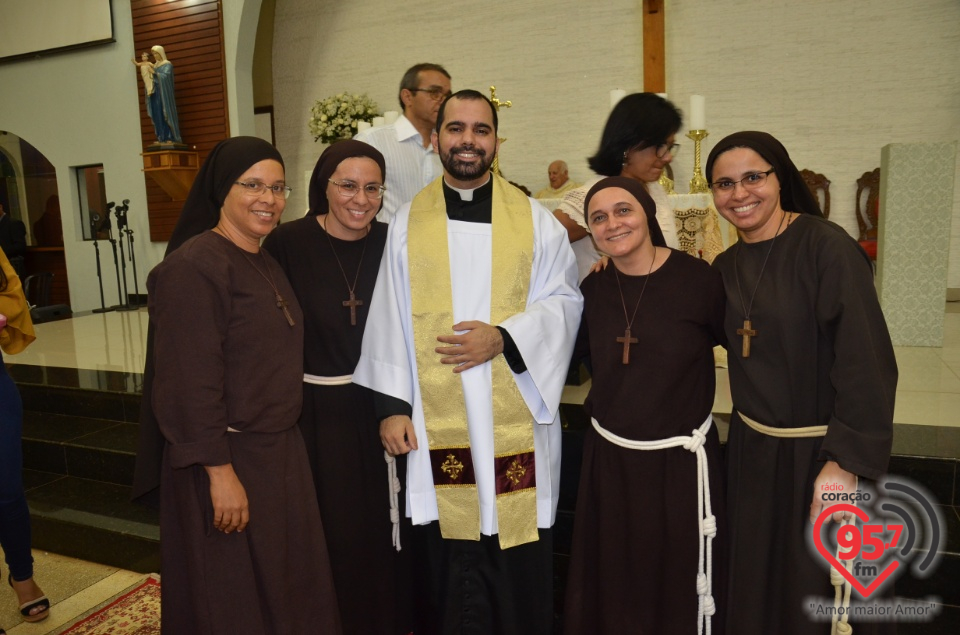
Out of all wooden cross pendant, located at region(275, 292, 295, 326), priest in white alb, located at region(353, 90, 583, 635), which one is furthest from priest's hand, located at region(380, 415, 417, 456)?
wooden cross pendant, located at region(275, 292, 295, 326)

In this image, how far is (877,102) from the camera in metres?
7.75

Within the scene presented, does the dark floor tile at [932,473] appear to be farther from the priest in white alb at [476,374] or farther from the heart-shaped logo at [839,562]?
the priest in white alb at [476,374]

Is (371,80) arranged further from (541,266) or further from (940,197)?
(541,266)

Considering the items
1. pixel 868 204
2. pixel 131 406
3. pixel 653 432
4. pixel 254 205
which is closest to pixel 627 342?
pixel 653 432

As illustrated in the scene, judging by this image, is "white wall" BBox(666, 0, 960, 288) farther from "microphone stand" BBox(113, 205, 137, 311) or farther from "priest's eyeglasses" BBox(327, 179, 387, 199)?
"microphone stand" BBox(113, 205, 137, 311)

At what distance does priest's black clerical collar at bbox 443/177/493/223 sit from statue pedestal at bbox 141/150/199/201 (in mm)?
8087

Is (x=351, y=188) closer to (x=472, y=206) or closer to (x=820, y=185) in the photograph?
(x=472, y=206)

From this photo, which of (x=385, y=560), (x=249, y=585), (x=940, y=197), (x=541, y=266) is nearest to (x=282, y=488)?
(x=249, y=585)

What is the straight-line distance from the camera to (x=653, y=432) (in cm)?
225

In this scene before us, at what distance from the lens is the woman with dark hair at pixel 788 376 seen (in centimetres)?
190

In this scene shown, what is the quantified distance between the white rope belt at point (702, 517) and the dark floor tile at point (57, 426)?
3971 millimetres

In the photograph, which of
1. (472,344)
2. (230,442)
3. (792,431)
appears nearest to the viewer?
(792,431)

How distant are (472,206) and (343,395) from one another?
84cm

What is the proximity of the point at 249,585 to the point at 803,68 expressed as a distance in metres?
8.08
